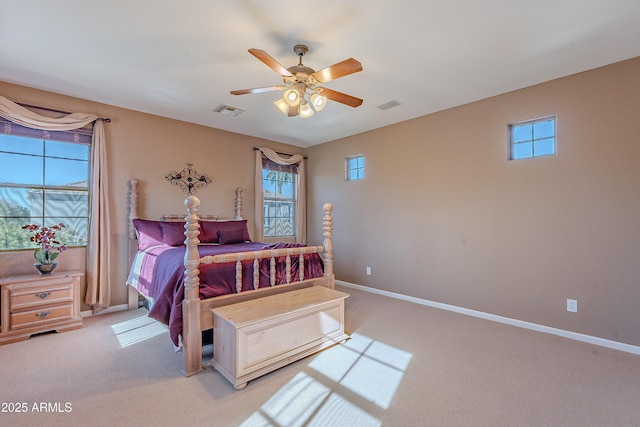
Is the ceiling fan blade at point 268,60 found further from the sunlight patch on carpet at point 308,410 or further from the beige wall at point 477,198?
the beige wall at point 477,198

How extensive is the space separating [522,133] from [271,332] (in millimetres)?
3414

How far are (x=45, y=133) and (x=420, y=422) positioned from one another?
453cm

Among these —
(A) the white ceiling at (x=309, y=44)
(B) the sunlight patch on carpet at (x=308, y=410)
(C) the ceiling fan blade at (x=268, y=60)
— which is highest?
(A) the white ceiling at (x=309, y=44)

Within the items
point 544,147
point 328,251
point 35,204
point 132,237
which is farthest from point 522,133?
point 35,204

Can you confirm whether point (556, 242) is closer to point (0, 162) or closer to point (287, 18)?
point (287, 18)

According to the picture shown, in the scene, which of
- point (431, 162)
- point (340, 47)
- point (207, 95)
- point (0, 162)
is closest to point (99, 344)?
point (0, 162)

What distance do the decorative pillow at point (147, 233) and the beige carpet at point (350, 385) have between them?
105 centimetres

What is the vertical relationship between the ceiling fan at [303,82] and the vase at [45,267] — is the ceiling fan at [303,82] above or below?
above

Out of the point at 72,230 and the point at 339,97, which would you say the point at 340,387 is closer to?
the point at 339,97

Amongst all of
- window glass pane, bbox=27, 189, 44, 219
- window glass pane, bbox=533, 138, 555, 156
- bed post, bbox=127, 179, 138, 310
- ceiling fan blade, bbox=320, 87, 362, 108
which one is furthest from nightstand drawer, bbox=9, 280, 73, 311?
window glass pane, bbox=533, 138, 555, 156

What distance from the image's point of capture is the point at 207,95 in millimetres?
3479

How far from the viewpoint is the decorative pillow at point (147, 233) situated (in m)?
3.64

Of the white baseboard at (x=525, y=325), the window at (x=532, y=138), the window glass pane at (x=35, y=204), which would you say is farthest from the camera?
the window glass pane at (x=35, y=204)

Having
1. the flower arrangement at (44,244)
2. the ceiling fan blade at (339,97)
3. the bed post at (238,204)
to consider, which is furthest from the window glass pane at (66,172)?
the ceiling fan blade at (339,97)
